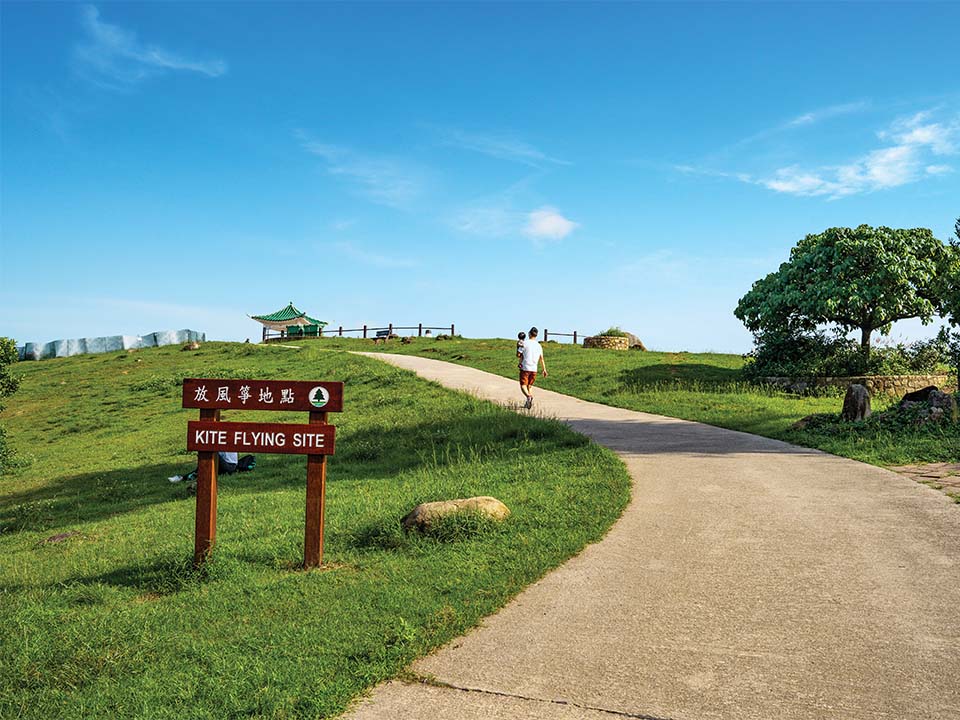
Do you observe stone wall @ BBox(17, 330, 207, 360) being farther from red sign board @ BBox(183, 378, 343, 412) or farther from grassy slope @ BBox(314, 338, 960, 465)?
red sign board @ BBox(183, 378, 343, 412)

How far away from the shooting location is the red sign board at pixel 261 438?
23.0 feet

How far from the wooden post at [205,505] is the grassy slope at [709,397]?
32.3 ft

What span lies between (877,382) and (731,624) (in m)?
21.3

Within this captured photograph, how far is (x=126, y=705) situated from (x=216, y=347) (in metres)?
44.2

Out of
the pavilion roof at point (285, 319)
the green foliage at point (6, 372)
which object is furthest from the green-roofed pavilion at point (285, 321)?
the green foliage at point (6, 372)

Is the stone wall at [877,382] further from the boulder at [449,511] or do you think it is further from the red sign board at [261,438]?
the red sign board at [261,438]

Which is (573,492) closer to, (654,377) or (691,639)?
(691,639)

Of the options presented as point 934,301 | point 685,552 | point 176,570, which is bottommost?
point 176,570

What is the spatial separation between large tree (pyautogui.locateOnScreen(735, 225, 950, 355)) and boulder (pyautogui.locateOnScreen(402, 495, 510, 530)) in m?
19.2

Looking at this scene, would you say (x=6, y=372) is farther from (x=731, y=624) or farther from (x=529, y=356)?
(x=731, y=624)

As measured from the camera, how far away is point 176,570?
23.1 ft

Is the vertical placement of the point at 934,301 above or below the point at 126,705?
above

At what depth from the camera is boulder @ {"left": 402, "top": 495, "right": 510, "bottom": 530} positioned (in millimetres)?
7373

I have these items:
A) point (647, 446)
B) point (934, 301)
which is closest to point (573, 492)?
point (647, 446)
